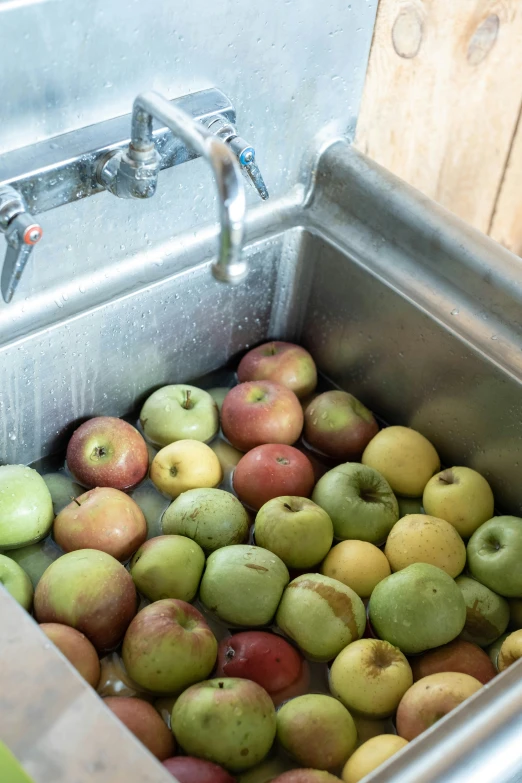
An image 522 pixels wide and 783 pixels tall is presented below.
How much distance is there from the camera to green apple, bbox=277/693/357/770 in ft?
2.60

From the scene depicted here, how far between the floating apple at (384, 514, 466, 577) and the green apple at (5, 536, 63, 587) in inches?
14.6

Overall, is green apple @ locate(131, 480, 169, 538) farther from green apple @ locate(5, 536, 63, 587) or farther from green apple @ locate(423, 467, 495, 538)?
green apple @ locate(423, 467, 495, 538)

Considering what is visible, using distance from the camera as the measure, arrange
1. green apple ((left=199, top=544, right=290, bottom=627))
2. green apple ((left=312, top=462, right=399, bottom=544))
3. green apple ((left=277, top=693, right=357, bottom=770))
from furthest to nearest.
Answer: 1. green apple ((left=312, top=462, right=399, bottom=544))
2. green apple ((left=199, top=544, right=290, bottom=627))
3. green apple ((left=277, top=693, right=357, bottom=770))

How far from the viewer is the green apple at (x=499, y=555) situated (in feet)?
3.14

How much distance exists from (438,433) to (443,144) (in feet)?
1.64

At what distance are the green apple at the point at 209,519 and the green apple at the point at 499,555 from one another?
10.2 inches

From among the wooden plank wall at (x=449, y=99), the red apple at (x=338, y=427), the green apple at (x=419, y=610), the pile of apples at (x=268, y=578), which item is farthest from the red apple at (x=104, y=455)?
the wooden plank wall at (x=449, y=99)

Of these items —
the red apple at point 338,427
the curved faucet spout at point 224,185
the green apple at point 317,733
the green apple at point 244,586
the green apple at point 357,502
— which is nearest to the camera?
the curved faucet spout at point 224,185

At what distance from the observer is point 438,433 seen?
1123 millimetres

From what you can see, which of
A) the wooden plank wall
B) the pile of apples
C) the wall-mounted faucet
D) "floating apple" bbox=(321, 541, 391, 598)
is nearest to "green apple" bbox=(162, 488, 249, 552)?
the pile of apples

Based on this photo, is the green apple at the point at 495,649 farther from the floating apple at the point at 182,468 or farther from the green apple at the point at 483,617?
the floating apple at the point at 182,468

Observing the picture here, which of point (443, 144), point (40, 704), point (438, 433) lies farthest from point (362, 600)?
point (443, 144)

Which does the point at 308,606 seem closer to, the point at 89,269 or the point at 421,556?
the point at 421,556

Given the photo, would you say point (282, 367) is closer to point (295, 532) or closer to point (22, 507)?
point (295, 532)
